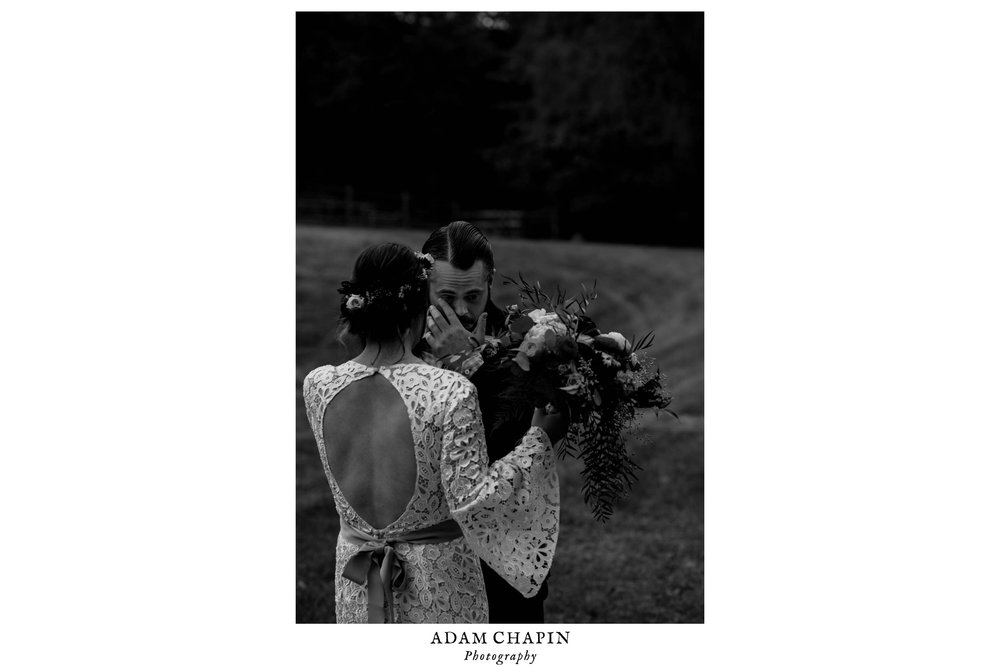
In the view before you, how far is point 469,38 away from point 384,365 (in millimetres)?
23909

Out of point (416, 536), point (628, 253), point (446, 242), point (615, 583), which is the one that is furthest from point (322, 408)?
point (628, 253)

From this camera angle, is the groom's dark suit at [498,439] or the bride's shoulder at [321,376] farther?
the groom's dark suit at [498,439]

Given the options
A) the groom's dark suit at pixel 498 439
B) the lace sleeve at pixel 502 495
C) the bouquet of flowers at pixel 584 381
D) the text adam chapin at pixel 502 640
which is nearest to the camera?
the lace sleeve at pixel 502 495

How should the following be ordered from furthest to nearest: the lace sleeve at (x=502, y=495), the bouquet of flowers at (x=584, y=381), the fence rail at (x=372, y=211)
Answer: the fence rail at (x=372, y=211), the bouquet of flowers at (x=584, y=381), the lace sleeve at (x=502, y=495)

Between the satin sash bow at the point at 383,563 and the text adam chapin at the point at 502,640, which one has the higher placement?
the satin sash bow at the point at 383,563

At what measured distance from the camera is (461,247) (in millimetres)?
4031

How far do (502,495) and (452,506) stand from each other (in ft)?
0.57

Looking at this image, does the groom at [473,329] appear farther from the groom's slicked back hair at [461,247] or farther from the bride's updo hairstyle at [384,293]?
the bride's updo hairstyle at [384,293]

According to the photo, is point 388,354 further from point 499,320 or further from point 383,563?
point 499,320

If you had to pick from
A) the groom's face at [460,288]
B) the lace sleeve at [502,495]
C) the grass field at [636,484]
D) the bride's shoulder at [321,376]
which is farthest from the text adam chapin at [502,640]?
the groom's face at [460,288]

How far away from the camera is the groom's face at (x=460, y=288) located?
4.03 meters

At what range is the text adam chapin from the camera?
152 inches

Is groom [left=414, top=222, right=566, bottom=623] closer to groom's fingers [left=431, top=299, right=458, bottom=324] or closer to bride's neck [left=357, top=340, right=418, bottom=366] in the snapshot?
groom's fingers [left=431, top=299, right=458, bottom=324]

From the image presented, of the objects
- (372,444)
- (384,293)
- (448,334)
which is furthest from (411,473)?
(448,334)
